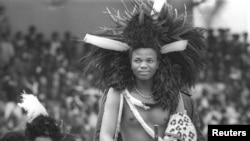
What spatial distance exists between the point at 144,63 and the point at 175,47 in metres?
0.30

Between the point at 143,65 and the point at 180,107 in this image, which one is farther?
the point at 180,107

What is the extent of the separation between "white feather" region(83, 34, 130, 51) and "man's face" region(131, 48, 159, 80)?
17cm

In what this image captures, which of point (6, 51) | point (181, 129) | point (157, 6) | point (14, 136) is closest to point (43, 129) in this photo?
point (14, 136)

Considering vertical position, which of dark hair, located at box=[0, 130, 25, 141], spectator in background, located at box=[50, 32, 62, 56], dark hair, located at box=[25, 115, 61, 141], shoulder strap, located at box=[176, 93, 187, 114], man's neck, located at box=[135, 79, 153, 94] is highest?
spectator in background, located at box=[50, 32, 62, 56]

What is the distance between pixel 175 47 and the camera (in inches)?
261

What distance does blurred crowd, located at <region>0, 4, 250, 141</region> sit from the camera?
1639 cm

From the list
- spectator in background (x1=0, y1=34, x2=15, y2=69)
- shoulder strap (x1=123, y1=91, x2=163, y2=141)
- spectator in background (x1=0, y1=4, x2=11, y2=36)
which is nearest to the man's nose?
shoulder strap (x1=123, y1=91, x2=163, y2=141)

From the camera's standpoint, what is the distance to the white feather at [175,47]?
6.63 meters

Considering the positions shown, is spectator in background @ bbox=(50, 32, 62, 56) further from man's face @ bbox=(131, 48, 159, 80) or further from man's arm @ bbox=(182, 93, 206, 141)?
man's face @ bbox=(131, 48, 159, 80)

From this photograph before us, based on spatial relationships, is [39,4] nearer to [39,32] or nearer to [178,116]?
[39,32]

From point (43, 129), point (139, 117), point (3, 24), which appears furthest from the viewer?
point (3, 24)

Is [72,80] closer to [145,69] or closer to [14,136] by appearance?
[14,136]

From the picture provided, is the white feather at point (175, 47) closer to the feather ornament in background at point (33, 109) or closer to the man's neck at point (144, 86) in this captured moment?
the man's neck at point (144, 86)

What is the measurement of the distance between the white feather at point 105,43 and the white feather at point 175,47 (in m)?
0.31
